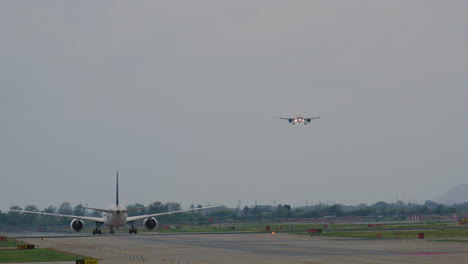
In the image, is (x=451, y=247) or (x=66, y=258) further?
(x=451, y=247)

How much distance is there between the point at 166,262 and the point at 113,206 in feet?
131

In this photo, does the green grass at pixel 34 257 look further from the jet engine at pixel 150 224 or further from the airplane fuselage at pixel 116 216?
the jet engine at pixel 150 224

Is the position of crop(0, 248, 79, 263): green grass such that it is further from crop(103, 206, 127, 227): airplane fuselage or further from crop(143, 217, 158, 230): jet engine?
crop(143, 217, 158, 230): jet engine

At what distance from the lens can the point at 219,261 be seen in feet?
181

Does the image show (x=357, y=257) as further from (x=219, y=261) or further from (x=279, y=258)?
(x=219, y=261)

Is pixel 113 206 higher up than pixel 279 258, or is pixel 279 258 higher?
pixel 113 206

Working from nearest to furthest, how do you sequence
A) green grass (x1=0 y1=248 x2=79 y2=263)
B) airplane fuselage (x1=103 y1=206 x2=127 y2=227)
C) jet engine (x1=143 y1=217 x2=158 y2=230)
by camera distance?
green grass (x1=0 y1=248 x2=79 y2=263) < airplane fuselage (x1=103 y1=206 x2=127 y2=227) < jet engine (x1=143 y1=217 x2=158 y2=230)

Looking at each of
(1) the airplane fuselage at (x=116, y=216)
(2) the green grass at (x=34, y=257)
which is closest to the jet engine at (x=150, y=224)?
(1) the airplane fuselage at (x=116, y=216)

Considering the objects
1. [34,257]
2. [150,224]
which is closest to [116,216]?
[150,224]

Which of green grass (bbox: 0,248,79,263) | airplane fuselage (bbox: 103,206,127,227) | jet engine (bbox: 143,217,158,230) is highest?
airplane fuselage (bbox: 103,206,127,227)

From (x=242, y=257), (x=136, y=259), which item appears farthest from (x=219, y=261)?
(x=136, y=259)

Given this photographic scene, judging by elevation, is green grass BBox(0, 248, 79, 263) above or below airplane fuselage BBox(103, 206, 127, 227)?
below

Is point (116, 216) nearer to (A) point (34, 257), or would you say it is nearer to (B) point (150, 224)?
(B) point (150, 224)

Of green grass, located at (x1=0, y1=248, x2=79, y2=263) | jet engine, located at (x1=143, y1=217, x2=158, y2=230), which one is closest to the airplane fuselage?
jet engine, located at (x1=143, y1=217, x2=158, y2=230)
